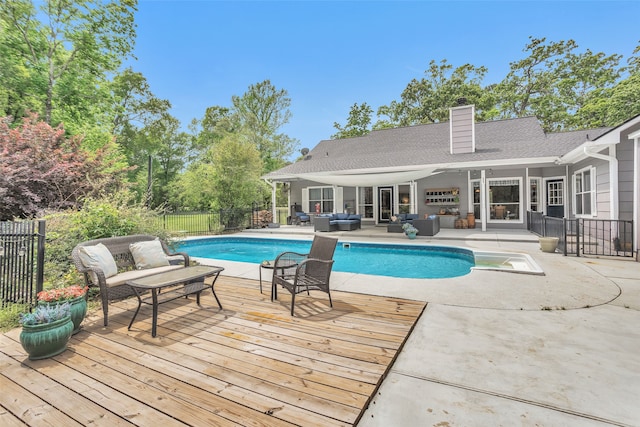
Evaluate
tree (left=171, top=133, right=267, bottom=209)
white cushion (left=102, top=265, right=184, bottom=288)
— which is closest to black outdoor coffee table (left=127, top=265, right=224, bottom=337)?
white cushion (left=102, top=265, right=184, bottom=288)

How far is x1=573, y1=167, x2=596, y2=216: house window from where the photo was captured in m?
7.93

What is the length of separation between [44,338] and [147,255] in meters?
1.54

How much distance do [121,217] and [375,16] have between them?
1139cm

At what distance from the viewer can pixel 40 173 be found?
20.2ft

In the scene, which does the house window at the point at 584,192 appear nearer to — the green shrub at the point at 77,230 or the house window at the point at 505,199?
the house window at the point at 505,199

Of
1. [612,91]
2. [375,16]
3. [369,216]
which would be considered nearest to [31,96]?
[375,16]

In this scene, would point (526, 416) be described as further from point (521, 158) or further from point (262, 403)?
point (521, 158)

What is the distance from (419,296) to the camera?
3846 mm

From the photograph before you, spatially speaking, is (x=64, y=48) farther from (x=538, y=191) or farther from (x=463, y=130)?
(x=538, y=191)

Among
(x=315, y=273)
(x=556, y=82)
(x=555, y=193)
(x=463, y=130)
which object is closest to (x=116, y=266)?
(x=315, y=273)

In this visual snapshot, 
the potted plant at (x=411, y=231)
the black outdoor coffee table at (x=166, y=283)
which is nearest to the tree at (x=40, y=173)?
the black outdoor coffee table at (x=166, y=283)

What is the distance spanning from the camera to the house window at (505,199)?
1116 cm

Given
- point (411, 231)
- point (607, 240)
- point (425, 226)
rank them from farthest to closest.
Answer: point (425, 226)
point (411, 231)
point (607, 240)

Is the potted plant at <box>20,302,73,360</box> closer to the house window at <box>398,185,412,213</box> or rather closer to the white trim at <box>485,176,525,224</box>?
the house window at <box>398,185,412,213</box>
